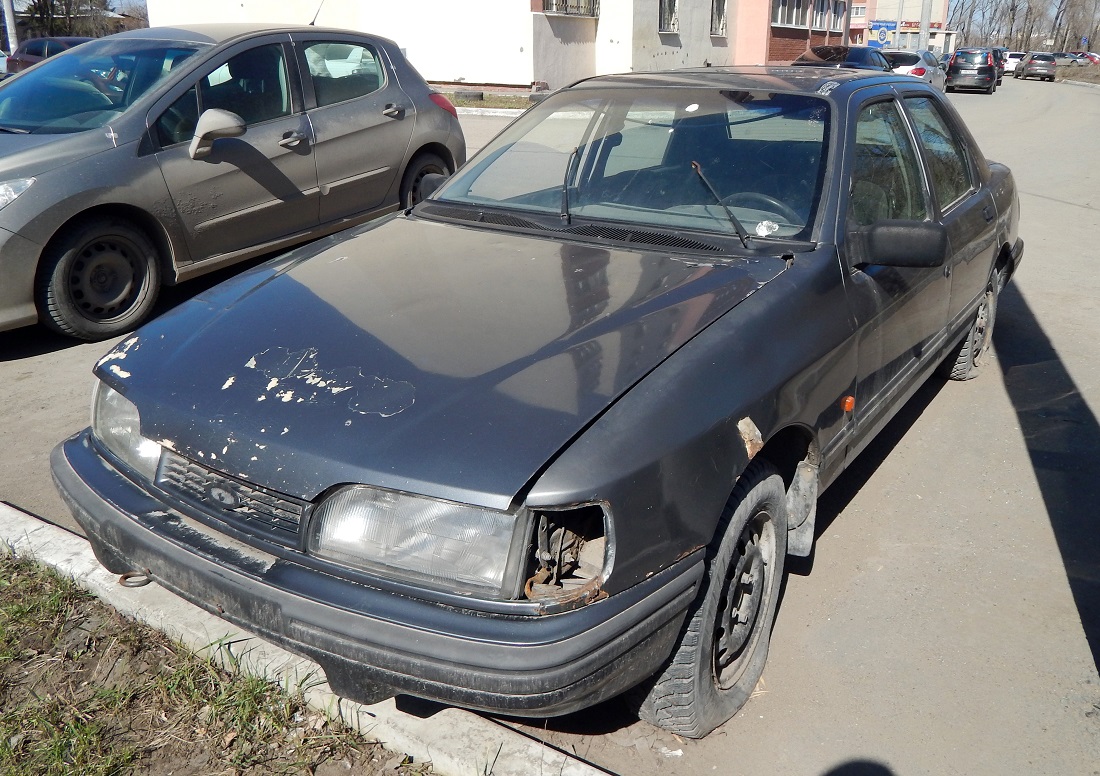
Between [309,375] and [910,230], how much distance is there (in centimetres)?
188

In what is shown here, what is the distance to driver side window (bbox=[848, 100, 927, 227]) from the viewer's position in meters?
3.32

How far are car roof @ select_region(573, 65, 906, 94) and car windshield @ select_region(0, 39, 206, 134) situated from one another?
3073 mm

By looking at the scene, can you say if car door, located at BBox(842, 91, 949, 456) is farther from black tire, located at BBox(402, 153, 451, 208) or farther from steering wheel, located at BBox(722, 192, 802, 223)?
black tire, located at BBox(402, 153, 451, 208)

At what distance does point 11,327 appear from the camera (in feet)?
16.8

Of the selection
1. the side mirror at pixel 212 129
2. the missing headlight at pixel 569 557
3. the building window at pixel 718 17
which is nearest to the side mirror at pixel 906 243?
the missing headlight at pixel 569 557

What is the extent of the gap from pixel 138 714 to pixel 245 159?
397 centimetres

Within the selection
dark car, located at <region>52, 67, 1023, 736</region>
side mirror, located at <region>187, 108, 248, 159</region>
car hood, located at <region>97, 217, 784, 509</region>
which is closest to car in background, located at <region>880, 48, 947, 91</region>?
side mirror, located at <region>187, 108, 248, 159</region>

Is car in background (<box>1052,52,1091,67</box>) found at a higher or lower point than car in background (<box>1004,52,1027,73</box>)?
lower

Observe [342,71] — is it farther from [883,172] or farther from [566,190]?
[883,172]

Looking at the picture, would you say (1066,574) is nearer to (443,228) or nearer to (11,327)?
(443,228)

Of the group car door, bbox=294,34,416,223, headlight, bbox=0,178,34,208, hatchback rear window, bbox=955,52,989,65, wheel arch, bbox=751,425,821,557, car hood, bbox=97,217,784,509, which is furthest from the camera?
hatchback rear window, bbox=955,52,989,65

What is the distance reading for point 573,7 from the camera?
76.4ft

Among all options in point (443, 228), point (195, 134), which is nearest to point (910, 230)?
point (443, 228)

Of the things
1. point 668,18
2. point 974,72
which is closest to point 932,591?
point 668,18
